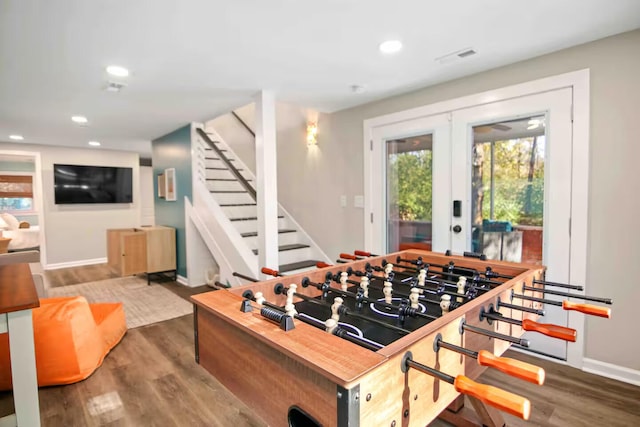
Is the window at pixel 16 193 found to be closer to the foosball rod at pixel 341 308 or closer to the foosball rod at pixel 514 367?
the foosball rod at pixel 341 308

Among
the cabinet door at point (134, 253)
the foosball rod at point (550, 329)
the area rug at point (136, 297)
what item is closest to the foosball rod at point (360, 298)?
the foosball rod at point (550, 329)

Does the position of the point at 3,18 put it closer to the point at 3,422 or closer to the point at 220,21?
the point at 220,21

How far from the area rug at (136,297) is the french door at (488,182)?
2.52 meters

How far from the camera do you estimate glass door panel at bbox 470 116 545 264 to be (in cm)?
261

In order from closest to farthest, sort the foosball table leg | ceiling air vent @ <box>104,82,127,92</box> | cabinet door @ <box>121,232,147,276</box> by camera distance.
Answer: the foosball table leg, ceiling air vent @ <box>104,82,127,92</box>, cabinet door @ <box>121,232,147,276</box>

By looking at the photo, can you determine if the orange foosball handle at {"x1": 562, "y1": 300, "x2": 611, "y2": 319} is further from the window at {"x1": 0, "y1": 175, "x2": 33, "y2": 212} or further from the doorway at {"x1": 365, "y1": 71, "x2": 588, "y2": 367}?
the window at {"x1": 0, "y1": 175, "x2": 33, "y2": 212}

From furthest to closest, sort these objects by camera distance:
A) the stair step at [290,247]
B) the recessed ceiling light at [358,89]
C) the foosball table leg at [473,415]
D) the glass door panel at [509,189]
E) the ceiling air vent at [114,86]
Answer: the stair step at [290,247] → the recessed ceiling light at [358,89] → the ceiling air vent at [114,86] → the glass door panel at [509,189] → the foosball table leg at [473,415]

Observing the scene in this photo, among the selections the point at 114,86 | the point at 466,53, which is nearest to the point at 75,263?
the point at 114,86

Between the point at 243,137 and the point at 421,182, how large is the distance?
12.2 ft

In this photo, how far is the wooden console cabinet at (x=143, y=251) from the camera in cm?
464

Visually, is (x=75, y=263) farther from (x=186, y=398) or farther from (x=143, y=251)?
(x=186, y=398)

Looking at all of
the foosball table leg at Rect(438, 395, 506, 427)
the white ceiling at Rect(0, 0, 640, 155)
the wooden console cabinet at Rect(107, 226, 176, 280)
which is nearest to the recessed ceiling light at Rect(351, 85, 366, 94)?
the white ceiling at Rect(0, 0, 640, 155)

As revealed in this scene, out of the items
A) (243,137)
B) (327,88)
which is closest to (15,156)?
(243,137)

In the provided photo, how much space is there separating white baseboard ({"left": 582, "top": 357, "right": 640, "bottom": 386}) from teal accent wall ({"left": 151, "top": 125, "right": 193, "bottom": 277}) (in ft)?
15.2
